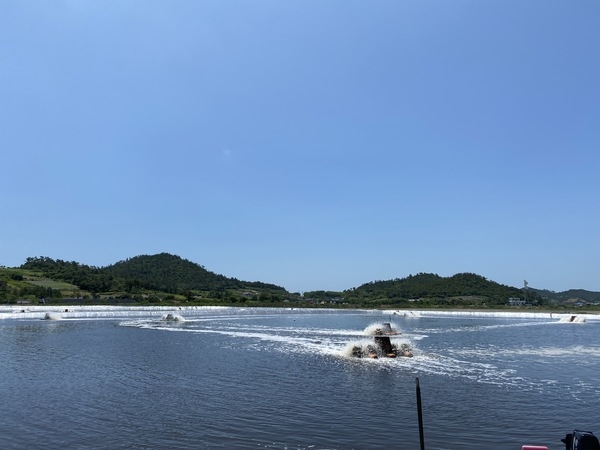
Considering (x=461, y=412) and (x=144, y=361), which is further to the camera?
(x=144, y=361)

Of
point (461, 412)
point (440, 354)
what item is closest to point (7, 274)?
point (440, 354)

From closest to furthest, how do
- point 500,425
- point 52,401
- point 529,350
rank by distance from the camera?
point 500,425 < point 52,401 < point 529,350

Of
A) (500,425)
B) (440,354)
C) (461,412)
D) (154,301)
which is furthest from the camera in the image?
(154,301)

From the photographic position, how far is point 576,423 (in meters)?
18.7

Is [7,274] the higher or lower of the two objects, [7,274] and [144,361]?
the higher

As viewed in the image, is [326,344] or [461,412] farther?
[326,344]

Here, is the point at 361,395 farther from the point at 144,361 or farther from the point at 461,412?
the point at 144,361

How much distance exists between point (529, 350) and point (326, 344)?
20400 mm

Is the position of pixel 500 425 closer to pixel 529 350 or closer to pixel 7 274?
pixel 529 350

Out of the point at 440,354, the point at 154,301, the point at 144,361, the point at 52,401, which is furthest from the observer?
the point at 154,301

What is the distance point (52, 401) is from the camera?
899 inches

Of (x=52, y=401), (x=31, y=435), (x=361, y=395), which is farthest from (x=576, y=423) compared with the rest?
(x=52, y=401)

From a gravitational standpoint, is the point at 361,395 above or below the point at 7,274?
below

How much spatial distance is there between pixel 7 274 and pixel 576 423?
225m
